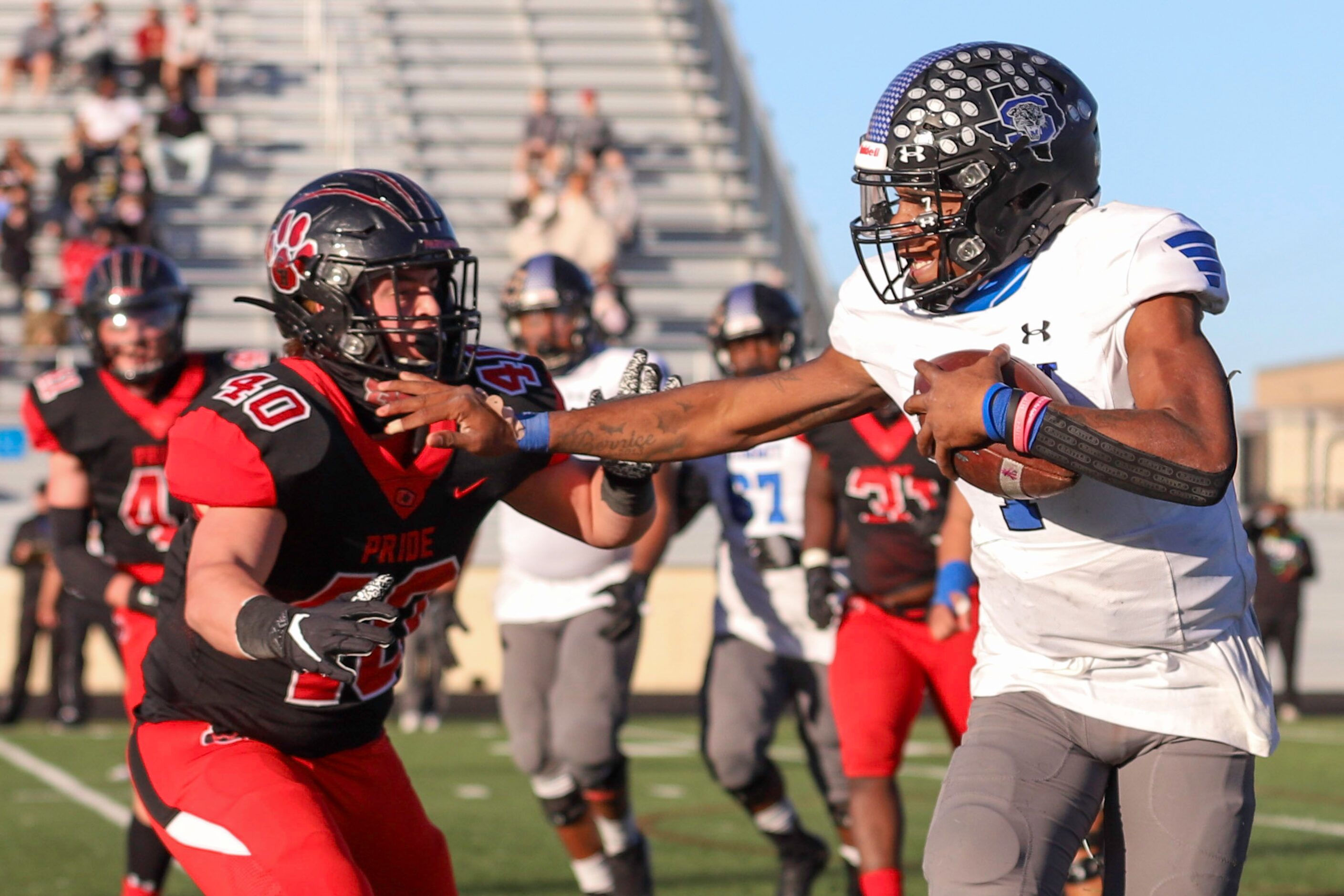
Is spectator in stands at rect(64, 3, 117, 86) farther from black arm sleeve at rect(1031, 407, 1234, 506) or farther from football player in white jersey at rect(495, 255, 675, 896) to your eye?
black arm sleeve at rect(1031, 407, 1234, 506)

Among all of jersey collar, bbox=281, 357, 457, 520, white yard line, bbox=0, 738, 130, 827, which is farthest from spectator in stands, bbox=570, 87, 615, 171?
jersey collar, bbox=281, 357, 457, 520

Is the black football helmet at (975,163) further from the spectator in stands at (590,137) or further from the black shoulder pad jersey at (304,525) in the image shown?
the spectator in stands at (590,137)

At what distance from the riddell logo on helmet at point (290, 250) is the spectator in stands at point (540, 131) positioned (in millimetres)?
13567

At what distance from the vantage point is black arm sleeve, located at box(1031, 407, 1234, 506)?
2324mm

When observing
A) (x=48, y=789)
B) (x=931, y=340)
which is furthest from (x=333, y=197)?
(x=48, y=789)

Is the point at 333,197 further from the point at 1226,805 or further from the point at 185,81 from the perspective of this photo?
the point at 185,81

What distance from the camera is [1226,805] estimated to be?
2.76 m

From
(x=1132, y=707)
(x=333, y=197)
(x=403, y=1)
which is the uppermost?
(x=403, y=1)

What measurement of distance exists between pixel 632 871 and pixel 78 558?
6.13ft

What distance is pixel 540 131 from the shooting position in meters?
16.9

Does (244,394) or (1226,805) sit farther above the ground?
(244,394)

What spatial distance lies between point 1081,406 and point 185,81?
15.9 m

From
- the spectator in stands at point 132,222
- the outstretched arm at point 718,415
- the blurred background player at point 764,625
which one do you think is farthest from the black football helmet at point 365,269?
the spectator in stands at point 132,222

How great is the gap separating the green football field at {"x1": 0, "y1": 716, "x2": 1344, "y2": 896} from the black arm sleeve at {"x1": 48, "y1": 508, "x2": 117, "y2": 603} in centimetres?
138
